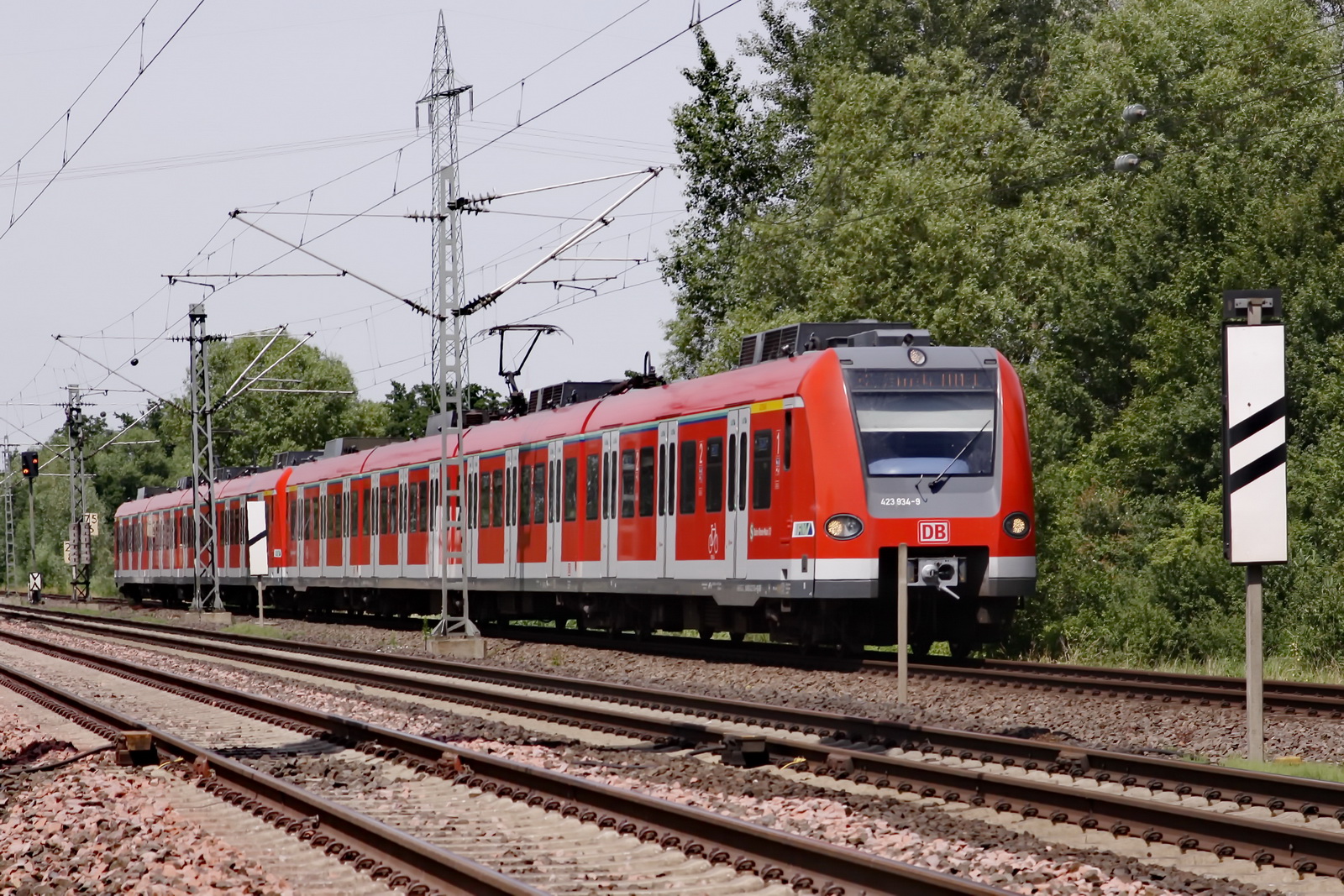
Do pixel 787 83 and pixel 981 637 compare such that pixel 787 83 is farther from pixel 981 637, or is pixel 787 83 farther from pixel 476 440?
pixel 981 637

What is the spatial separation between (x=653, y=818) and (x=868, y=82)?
35567 mm

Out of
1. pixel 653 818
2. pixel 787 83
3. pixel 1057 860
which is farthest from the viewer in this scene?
pixel 787 83

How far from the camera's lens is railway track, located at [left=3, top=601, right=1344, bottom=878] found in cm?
872

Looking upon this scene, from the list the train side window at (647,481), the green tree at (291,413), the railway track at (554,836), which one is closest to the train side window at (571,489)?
the train side window at (647,481)

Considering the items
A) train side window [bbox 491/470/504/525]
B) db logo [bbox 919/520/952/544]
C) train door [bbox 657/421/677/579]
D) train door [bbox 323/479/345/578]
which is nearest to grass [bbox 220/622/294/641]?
train door [bbox 323/479/345/578]

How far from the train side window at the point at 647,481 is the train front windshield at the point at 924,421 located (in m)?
5.02

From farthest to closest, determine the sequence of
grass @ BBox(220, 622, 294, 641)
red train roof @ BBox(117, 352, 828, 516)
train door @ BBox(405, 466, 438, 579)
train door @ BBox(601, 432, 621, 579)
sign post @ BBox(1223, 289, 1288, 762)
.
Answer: grass @ BBox(220, 622, 294, 641) < train door @ BBox(405, 466, 438, 579) < train door @ BBox(601, 432, 621, 579) < red train roof @ BBox(117, 352, 828, 516) < sign post @ BBox(1223, 289, 1288, 762)

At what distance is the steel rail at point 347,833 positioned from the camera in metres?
7.95

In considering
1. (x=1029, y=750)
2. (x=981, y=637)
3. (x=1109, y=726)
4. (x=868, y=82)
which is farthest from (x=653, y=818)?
(x=868, y=82)

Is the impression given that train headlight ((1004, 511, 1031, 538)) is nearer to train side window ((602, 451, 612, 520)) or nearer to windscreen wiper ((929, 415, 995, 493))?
windscreen wiper ((929, 415, 995, 493))

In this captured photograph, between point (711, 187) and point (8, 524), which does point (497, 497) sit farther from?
point (8, 524)

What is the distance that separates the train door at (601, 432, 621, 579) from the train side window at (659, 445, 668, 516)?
1585 mm

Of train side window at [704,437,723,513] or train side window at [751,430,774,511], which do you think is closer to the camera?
train side window at [751,430,774,511]

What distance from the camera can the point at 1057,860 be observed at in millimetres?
8328
